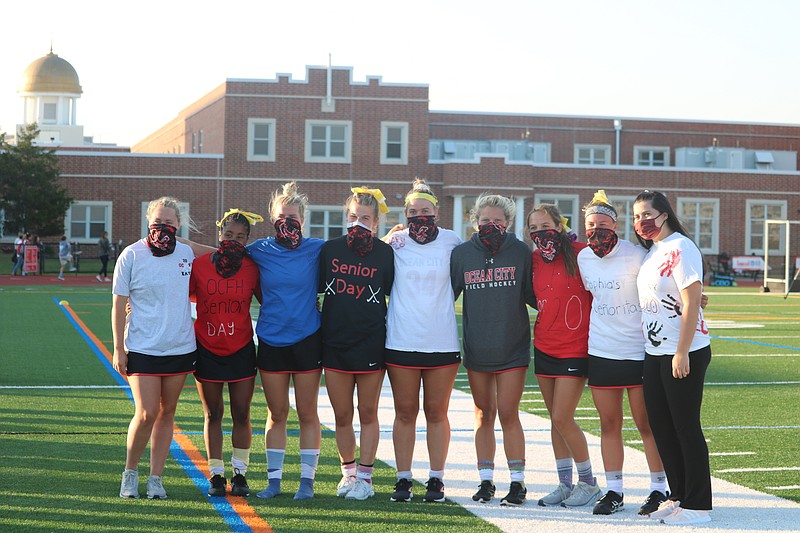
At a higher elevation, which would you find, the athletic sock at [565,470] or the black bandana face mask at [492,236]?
the black bandana face mask at [492,236]

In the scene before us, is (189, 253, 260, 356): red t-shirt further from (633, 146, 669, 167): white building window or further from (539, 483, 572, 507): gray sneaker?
(633, 146, 669, 167): white building window

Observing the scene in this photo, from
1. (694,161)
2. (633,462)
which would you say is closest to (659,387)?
(633,462)

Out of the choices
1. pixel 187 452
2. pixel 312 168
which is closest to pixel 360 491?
pixel 187 452

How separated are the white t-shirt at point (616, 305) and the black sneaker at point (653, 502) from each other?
82cm

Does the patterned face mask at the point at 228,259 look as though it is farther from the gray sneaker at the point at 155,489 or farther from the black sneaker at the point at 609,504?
the black sneaker at the point at 609,504

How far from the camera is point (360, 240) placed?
6.77 m

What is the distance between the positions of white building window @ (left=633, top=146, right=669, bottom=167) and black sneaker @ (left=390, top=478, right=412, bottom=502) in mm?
54641

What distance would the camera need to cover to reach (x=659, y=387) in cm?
623

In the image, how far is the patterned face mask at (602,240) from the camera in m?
6.51

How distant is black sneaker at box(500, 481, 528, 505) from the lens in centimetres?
656

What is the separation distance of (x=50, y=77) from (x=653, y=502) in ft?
254

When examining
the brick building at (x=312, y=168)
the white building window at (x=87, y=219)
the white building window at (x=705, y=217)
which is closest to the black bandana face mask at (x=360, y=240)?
the brick building at (x=312, y=168)

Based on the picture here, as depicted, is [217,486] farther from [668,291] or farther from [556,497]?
[668,291]

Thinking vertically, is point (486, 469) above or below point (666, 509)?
above
